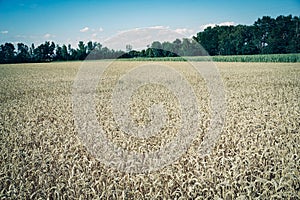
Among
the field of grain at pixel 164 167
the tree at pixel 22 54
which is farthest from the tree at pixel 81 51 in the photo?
the field of grain at pixel 164 167

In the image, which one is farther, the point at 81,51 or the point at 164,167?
the point at 81,51

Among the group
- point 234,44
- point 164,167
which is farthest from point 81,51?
point 164,167

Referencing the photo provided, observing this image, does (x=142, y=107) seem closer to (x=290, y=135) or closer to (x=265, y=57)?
(x=290, y=135)

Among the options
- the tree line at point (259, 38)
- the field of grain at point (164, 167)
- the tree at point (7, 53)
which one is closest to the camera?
the field of grain at point (164, 167)

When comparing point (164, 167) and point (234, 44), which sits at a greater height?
point (234, 44)

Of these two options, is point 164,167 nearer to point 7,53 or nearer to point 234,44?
point 234,44

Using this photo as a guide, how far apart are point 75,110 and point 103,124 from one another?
2.42m

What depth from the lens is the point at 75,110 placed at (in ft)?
30.7

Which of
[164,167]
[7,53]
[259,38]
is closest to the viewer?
[164,167]

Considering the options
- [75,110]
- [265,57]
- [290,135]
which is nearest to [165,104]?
[75,110]

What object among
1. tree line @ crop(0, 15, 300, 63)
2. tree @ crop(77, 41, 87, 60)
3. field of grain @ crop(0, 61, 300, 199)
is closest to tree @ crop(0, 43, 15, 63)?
tree line @ crop(0, 15, 300, 63)

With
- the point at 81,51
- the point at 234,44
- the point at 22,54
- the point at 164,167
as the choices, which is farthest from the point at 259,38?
the point at 164,167

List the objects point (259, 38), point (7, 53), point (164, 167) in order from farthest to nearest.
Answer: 1. point (7, 53)
2. point (259, 38)
3. point (164, 167)

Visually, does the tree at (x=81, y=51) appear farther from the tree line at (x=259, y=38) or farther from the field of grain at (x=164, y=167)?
the field of grain at (x=164, y=167)
